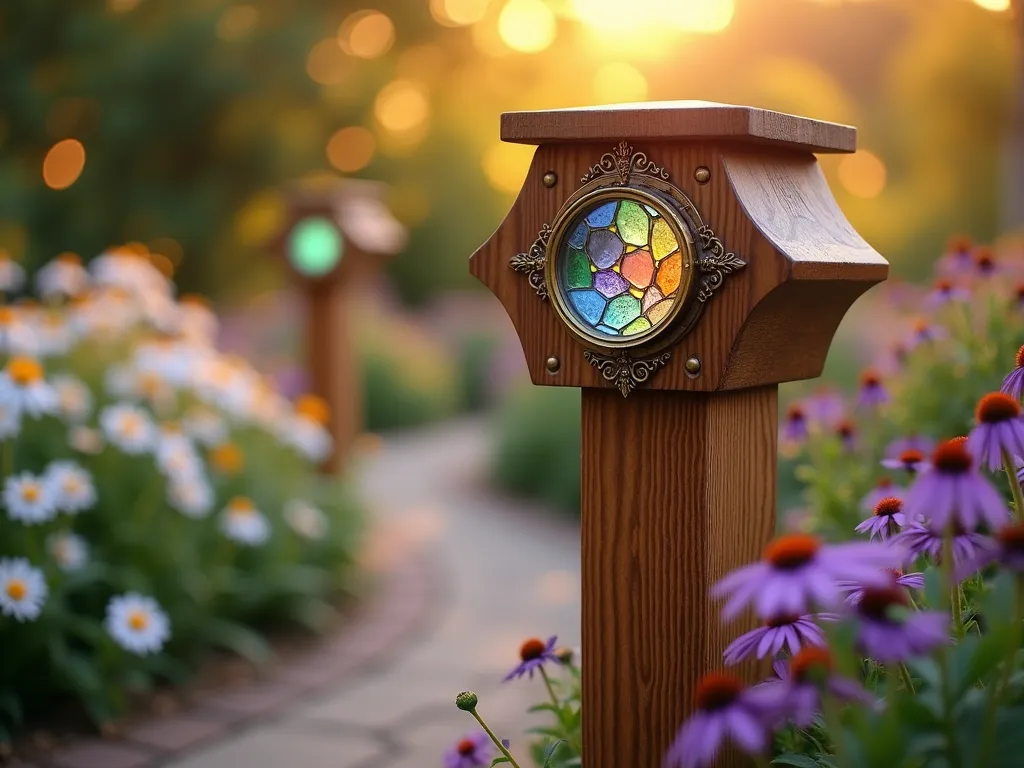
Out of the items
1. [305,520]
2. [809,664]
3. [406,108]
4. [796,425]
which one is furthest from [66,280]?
[406,108]

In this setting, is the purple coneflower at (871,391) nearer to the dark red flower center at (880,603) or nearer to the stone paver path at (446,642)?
the stone paver path at (446,642)

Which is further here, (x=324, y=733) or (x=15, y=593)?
(x=324, y=733)

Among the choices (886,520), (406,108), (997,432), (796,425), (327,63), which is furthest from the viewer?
(406,108)

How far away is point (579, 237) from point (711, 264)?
200mm

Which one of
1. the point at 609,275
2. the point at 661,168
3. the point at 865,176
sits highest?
the point at 865,176

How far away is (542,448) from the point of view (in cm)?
581

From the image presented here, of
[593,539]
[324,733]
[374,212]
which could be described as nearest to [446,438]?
[374,212]

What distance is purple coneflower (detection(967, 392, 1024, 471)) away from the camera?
1068 mm

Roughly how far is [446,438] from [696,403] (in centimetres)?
666

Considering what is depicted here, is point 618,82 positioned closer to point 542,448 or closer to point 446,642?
point 542,448

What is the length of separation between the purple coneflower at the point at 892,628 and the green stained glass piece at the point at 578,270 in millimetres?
655

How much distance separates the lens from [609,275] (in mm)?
1431

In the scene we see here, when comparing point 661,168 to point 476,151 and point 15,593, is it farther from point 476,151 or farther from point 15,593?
point 476,151

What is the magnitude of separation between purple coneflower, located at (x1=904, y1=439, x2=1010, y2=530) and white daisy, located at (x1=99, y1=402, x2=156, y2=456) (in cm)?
232
